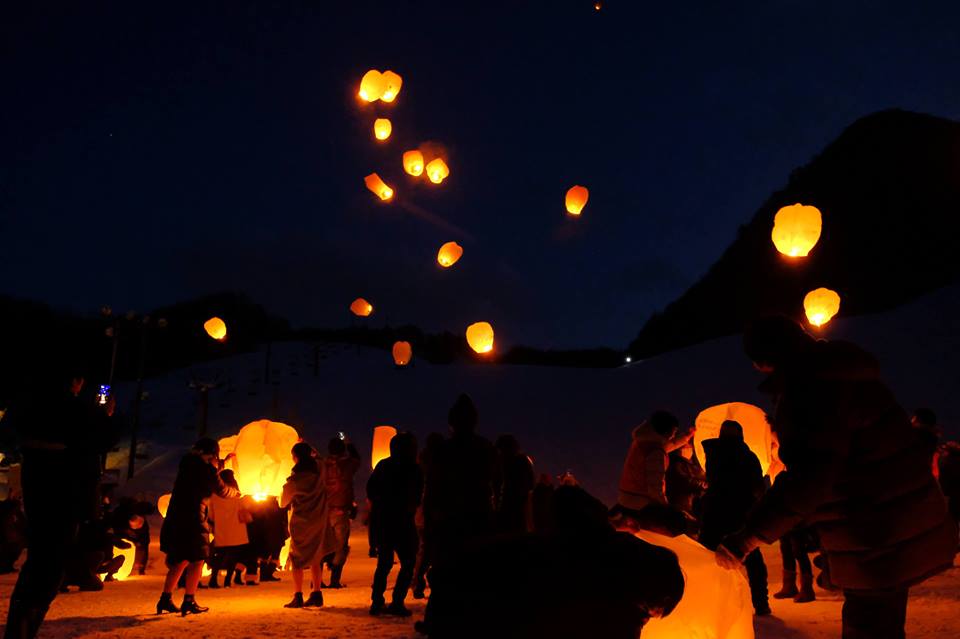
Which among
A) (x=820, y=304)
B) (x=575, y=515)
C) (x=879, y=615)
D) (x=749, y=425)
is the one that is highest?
(x=820, y=304)

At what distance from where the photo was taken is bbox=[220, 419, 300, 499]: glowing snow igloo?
385 inches

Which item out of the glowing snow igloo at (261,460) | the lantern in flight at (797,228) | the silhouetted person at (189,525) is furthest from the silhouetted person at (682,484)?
the lantern in flight at (797,228)

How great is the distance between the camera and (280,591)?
29.6ft

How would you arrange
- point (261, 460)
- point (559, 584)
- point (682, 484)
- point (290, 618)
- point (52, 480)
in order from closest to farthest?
point (559, 584)
point (52, 480)
point (290, 618)
point (682, 484)
point (261, 460)

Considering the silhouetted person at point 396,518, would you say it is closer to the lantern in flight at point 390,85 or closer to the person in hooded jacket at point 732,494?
the person in hooded jacket at point 732,494

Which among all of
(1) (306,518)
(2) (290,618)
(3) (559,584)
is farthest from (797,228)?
(3) (559,584)

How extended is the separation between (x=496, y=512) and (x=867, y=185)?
135 ft

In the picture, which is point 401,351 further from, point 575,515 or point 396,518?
point 575,515

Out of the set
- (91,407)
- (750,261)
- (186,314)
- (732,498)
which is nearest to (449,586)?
(91,407)

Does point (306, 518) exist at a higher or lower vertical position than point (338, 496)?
lower

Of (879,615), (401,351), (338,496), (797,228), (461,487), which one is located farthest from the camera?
(401,351)

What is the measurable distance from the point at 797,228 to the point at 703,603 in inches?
420

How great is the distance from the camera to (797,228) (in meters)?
12.5

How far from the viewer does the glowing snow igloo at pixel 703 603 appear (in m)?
3.01
